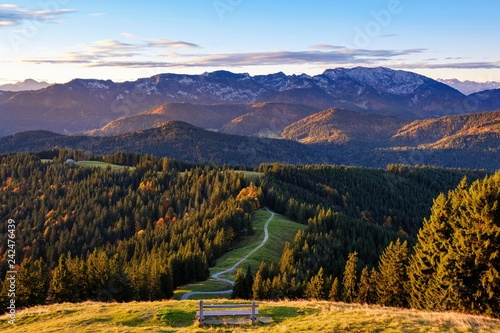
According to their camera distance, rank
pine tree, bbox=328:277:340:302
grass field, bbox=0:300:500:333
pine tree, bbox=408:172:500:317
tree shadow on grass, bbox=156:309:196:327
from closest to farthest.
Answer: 1. grass field, bbox=0:300:500:333
2. tree shadow on grass, bbox=156:309:196:327
3. pine tree, bbox=408:172:500:317
4. pine tree, bbox=328:277:340:302

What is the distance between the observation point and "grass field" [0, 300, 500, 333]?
36031 mm

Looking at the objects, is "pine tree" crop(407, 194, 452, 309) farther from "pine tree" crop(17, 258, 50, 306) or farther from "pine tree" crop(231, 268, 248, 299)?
"pine tree" crop(17, 258, 50, 306)

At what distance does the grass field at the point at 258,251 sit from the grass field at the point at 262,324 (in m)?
31.3

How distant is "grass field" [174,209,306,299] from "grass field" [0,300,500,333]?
31346 mm

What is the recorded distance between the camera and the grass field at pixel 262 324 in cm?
3603

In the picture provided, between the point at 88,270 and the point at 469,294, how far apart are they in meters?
58.5

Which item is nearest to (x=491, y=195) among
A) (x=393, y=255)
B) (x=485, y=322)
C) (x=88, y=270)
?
(x=485, y=322)

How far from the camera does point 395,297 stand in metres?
68.7

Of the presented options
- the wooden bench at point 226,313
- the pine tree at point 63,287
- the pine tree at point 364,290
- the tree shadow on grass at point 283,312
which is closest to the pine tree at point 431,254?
the pine tree at point 364,290

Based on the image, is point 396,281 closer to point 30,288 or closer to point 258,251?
point 258,251

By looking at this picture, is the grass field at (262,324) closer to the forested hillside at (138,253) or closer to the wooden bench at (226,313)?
the wooden bench at (226,313)

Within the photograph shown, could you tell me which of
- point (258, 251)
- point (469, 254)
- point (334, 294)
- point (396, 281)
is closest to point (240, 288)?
point (334, 294)

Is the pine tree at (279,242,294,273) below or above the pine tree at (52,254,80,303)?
below

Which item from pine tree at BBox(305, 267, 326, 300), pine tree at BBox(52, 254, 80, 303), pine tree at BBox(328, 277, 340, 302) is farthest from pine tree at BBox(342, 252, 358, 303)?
pine tree at BBox(52, 254, 80, 303)
